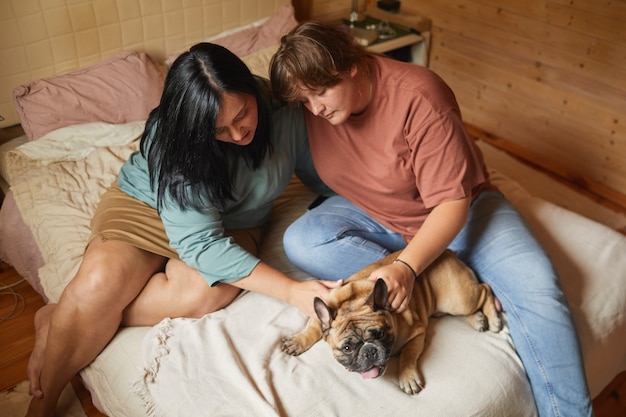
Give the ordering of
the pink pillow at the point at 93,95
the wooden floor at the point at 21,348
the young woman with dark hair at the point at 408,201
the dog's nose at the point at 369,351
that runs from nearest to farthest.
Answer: the dog's nose at the point at 369,351 → the young woman with dark hair at the point at 408,201 → the wooden floor at the point at 21,348 → the pink pillow at the point at 93,95

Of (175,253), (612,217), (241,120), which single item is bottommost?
(612,217)

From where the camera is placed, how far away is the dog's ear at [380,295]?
1.29 m

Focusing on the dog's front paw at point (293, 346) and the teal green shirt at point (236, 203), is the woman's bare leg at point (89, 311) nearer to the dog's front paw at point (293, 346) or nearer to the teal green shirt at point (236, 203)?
the teal green shirt at point (236, 203)

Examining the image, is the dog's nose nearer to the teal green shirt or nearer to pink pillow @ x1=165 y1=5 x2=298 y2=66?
the teal green shirt

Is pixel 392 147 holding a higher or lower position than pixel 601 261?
higher

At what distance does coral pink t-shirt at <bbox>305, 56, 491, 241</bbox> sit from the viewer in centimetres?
144

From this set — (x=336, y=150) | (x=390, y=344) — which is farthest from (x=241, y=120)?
(x=390, y=344)

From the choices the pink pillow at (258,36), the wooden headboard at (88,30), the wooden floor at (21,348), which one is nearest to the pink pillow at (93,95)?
the wooden headboard at (88,30)

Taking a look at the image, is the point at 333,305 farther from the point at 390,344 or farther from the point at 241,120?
the point at 241,120

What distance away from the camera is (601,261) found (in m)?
1.72

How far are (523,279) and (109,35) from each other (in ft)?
6.13

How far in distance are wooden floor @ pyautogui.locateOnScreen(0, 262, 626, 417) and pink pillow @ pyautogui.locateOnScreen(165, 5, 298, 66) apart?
1076mm

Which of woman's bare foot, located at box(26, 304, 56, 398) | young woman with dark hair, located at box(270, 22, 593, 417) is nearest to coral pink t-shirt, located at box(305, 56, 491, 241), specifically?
young woman with dark hair, located at box(270, 22, 593, 417)

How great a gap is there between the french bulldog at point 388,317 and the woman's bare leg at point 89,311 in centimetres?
44
